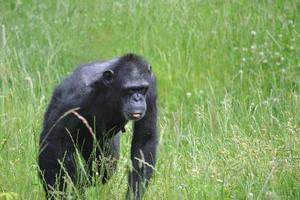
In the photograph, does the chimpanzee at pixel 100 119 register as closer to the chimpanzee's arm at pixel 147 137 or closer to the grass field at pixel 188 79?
the chimpanzee's arm at pixel 147 137

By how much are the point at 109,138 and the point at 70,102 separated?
17.0 inches

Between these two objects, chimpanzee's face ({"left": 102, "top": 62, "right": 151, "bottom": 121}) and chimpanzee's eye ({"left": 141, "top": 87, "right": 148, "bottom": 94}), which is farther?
chimpanzee's eye ({"left": 141, "top": 87, "right": 148, "bottom": 94})

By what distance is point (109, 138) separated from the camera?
230 inches

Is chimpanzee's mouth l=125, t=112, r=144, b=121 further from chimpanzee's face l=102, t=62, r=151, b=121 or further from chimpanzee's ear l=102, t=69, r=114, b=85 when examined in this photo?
chimpanzee's ear l=102, t=69, r=114, b=85

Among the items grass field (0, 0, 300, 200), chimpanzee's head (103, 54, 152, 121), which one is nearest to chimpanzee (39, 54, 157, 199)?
chimpanzee's head (103, 54, 152, 121)

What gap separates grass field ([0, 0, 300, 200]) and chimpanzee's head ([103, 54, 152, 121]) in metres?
0.45

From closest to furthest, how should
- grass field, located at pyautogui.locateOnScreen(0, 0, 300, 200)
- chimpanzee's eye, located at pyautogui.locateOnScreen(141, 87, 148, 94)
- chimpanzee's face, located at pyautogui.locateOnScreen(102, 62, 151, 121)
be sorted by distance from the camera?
1. grass field, located at pyautogui.locateOnScreen(0, 0, 300, 200)
2. chimpanzee's face, located at pyautogui.locateOnScreen(102, 62, 151, 121)
3. chimpanzee's eye, located at pyautogui.locateOnScreen(141, 87, 148, 94)

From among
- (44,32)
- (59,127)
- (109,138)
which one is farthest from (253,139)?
(44,32)

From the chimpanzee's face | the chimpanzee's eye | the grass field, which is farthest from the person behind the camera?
the chimpanzee's eye

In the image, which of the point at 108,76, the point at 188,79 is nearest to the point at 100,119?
the point at 108,76

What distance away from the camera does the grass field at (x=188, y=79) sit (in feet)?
17.8

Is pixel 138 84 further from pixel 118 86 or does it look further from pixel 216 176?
pixel 216 176

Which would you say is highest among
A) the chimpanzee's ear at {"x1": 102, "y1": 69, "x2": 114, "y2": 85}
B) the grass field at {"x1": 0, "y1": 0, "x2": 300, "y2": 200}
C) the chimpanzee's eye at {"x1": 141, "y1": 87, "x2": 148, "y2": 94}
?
the chimpanzee's ear at {"x1": 102, "y1": 69, "x2": 114, "y2": 85}

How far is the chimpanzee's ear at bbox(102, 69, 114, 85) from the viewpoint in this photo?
5.72 meters
